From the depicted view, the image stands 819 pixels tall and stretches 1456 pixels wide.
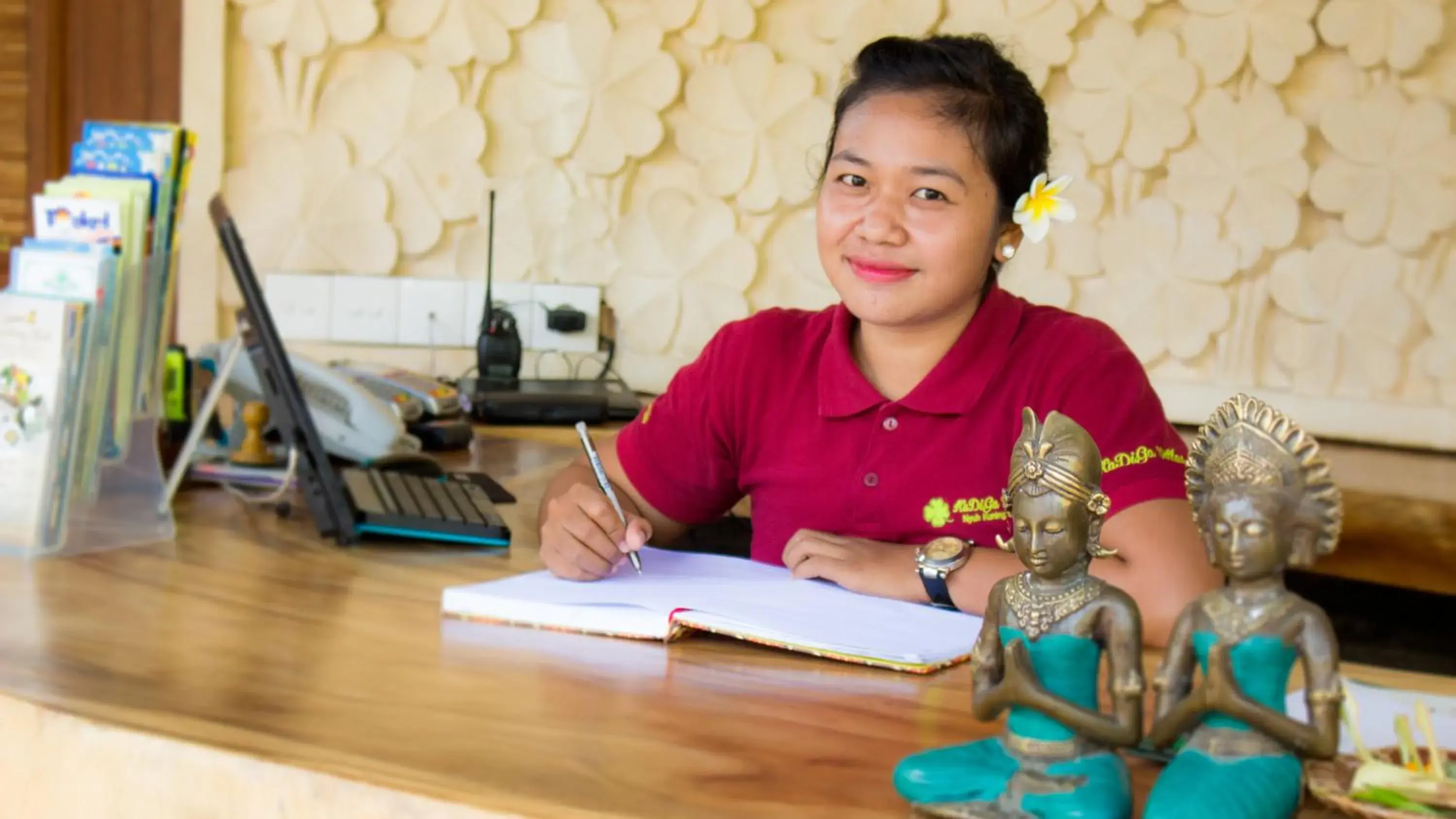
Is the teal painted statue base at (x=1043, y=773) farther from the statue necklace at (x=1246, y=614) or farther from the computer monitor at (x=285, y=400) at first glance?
the computer monitor at (x=285, y=400)

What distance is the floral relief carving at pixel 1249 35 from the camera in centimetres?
214

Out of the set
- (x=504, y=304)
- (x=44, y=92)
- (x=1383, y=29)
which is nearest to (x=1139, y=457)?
(x=1383, y=29)

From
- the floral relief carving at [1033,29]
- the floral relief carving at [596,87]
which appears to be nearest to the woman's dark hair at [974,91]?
the floral relief carving at [1033,29]

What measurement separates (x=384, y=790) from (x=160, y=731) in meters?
0.16

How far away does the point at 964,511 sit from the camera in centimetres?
Answer: 140

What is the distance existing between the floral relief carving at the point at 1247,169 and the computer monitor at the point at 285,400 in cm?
140

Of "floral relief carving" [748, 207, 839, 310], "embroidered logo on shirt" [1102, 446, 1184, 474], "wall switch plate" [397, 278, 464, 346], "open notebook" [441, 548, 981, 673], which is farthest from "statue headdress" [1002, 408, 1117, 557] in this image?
"wall switch plate" [397, 278, 464, 346]

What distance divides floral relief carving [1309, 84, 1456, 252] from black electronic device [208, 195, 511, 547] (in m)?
1.38

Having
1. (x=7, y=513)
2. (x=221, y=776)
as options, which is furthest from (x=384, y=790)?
(x=7, y=513)

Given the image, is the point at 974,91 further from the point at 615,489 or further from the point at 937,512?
the point at 615,489

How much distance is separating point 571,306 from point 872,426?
1.17m

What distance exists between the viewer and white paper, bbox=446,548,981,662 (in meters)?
1.01

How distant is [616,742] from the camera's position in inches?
31.9

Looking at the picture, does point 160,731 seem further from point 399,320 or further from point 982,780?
point 399,320
